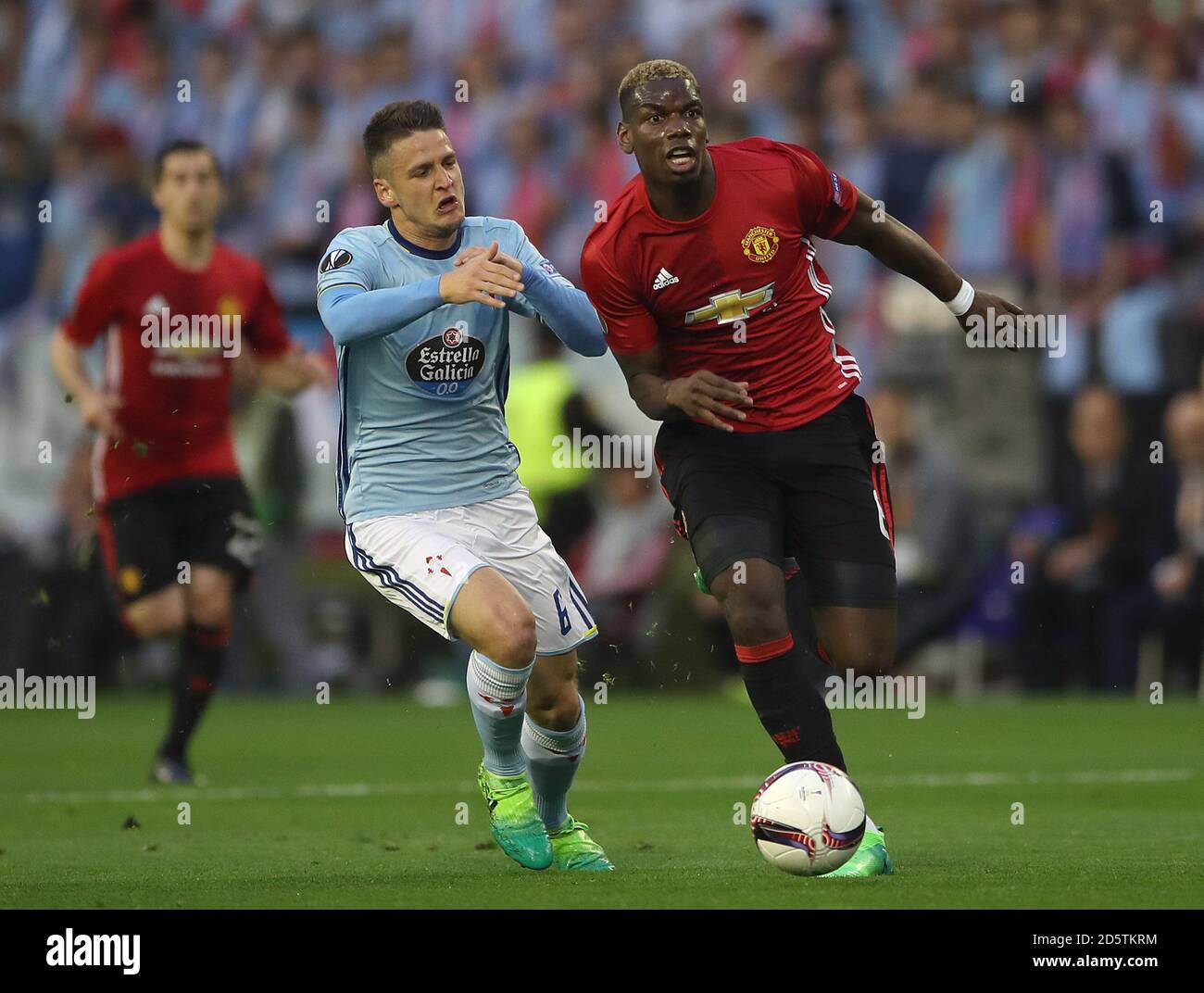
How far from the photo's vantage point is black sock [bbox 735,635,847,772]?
6.75m

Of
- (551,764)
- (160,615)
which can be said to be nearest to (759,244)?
(551,764)

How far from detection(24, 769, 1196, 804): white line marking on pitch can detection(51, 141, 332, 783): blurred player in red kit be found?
1.44 feet

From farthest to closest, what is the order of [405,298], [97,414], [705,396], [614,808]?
[97,414] → [614,808] → [705,396] → [405,298]

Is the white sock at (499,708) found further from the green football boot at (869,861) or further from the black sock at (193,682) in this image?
the black sock at (193,682)

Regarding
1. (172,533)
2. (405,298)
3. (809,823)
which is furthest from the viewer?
(172,533)

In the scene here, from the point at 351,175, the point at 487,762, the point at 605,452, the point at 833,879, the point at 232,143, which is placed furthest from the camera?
the point at 232,143

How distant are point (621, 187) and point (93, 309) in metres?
6.90

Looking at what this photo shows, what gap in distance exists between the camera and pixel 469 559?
693 cm

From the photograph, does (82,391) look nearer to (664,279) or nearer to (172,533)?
(172,533)

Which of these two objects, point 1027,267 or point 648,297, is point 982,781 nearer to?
point 648,297

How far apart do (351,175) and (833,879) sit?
12190mm

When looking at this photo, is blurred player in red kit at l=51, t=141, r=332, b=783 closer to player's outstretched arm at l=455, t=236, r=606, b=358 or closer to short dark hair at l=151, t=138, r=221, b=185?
short dark hair at l=151, t=138, r=221, b=185

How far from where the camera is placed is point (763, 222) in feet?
23.5
